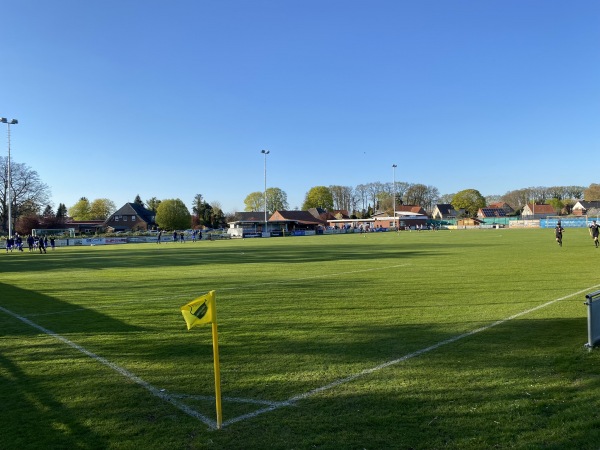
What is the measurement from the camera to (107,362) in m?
7.17

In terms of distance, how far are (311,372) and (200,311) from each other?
235cm

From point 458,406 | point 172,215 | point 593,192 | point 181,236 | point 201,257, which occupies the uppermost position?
point 593,192

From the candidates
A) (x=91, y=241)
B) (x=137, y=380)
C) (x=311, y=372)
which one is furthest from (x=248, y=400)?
(x=91, y=241)

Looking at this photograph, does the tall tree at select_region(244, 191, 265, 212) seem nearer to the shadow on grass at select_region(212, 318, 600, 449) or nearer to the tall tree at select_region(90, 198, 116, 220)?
the tall tree at select_region(90, 198, 116, 220)

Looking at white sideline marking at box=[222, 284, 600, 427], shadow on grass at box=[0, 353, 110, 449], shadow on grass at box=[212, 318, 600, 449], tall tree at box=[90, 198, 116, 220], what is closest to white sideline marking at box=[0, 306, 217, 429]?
white sideline marking at box=[222, 284, 600, 427]

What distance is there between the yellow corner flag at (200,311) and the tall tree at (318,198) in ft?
471

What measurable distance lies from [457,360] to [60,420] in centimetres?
530

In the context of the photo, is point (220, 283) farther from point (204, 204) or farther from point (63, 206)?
point (63, 206)

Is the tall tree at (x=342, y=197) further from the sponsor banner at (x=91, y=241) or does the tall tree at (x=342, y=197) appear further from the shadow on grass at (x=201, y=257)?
the shadow on grass at (x=201, y=257)

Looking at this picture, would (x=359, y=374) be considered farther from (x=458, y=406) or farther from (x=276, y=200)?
(x=276, y=200)

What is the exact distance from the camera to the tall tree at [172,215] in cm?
9300

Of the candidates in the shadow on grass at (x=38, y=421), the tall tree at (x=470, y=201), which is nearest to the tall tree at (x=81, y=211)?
the tall tree at (x=470, y=201)

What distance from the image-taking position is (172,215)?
305 feet

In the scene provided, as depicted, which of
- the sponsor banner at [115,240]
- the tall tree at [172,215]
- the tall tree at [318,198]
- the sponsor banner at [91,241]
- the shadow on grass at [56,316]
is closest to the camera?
the shadow on grass at [56,316]
